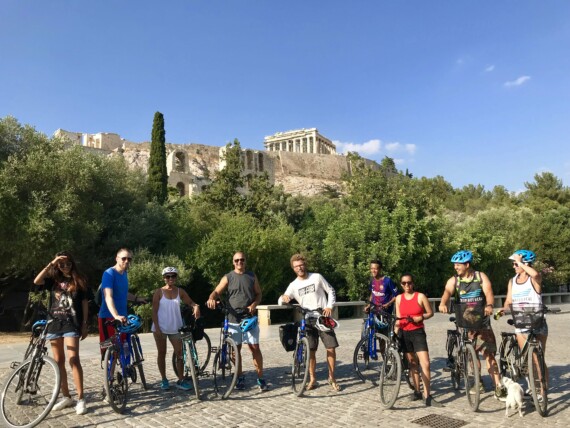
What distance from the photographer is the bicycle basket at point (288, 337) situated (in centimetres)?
603

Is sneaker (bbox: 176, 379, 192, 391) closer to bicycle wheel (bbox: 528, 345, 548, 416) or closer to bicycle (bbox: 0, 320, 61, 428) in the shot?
bicycle (bbox: 0, 320, 61, 428)

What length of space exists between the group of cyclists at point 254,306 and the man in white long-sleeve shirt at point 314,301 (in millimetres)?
13

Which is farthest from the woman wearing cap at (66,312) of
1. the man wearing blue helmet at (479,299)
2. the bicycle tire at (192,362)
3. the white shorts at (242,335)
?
the man wearing blue helmet at (479,299)

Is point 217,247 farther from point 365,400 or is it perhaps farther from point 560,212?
point 560,212

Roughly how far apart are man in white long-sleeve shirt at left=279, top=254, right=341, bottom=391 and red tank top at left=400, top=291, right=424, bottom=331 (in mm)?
882

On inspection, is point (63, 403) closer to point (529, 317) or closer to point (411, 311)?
point (411, 311)

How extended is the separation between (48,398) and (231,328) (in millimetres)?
2185

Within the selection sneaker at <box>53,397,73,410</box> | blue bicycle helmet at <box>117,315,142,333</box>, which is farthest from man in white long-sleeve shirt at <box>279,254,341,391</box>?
sneaker at <box>53,397,73,410</box>

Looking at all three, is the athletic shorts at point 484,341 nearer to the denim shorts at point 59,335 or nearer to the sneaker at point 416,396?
the sneaker at point 416,396

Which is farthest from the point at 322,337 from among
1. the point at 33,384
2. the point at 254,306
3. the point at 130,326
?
the point at 33,384

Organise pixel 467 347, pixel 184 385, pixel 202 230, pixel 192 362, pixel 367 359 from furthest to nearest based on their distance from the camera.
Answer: pixel 202 230 → pixel 367 359 → pixel 184 385 → pixel 192 362 → pixel 467 347

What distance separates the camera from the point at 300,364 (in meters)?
5.99

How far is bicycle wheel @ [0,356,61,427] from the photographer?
466 centimetres

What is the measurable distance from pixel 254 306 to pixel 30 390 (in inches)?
104
